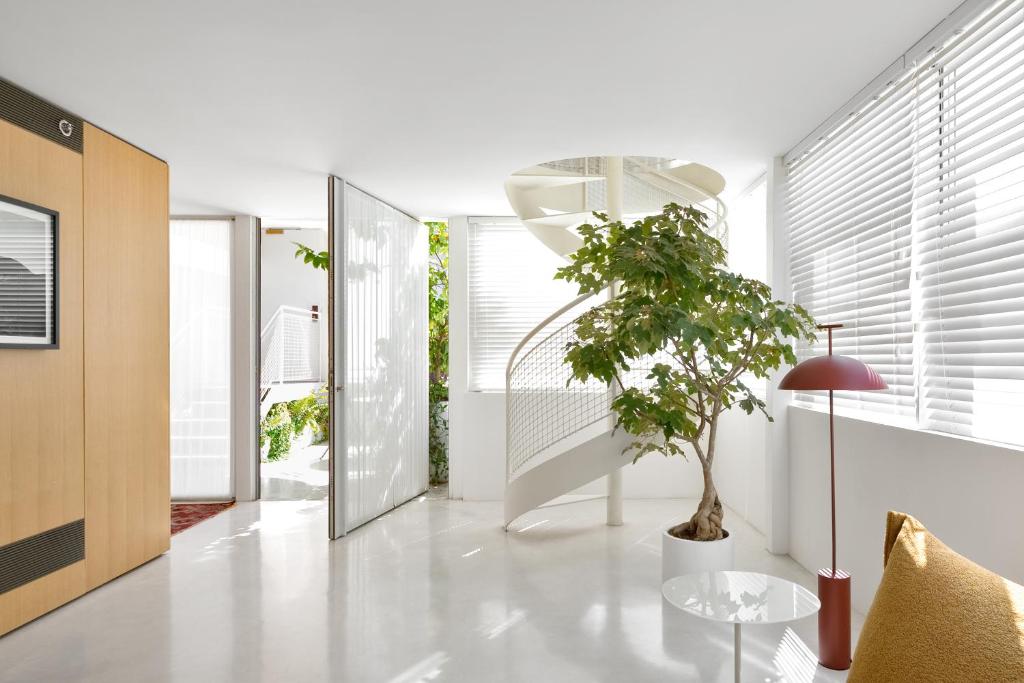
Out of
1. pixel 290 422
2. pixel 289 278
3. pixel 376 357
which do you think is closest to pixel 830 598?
pixel 376 357

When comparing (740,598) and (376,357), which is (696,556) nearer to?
(740,598)

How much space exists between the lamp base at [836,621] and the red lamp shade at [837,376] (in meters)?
0.79

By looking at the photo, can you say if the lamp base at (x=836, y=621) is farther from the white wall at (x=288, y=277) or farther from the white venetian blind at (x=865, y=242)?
the white wall at (x=288, y=277)

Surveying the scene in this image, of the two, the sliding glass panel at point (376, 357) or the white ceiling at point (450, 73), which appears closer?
the white ceiling at point (450, 73)

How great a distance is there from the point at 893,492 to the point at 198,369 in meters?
5.51

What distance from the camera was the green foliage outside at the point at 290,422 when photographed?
27.5 ft

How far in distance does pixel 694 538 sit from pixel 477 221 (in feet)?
12.4

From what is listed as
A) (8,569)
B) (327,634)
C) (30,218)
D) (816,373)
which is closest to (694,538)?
(816,373)

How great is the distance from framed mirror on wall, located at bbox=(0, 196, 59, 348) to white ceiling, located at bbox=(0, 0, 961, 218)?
0.65m

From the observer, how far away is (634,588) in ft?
12.5

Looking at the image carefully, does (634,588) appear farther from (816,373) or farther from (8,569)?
(8,569)

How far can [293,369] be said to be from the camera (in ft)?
30.9

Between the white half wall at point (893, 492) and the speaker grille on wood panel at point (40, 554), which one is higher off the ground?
the white half wall at point (893, 492)

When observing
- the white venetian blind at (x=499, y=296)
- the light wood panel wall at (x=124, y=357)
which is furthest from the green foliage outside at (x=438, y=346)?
the light wood panel wall at (x=124, y=357)
